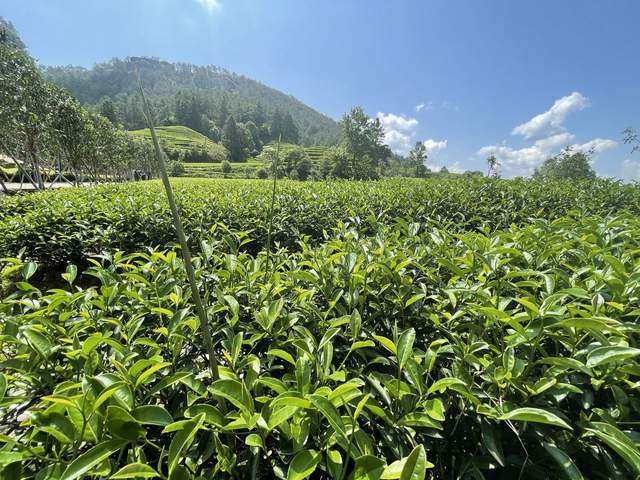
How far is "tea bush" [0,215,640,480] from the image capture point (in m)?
0.70

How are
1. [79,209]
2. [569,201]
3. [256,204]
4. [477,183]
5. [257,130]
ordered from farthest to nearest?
[257,130]
[477,183]
[569,201]
[256,204]
[79,209]

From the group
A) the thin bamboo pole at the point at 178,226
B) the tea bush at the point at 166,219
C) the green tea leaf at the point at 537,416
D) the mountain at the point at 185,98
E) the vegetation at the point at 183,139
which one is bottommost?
the tea bush at the point at 166,219

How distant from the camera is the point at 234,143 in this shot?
8038 centimetres

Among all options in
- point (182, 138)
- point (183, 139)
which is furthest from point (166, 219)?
point (182, 138)

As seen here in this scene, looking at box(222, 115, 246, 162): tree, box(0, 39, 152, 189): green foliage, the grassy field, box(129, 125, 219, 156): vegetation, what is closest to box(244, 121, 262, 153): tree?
box(222, 115, 246, 162): tree

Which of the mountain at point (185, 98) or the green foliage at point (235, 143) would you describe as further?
the green foliage at point (235, 143)

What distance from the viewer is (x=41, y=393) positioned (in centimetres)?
98

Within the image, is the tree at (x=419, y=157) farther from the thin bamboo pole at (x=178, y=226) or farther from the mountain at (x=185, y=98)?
Result: the thin bamboo pole at (x=178, y=226)

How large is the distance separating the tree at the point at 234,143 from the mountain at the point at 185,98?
7.33 metres

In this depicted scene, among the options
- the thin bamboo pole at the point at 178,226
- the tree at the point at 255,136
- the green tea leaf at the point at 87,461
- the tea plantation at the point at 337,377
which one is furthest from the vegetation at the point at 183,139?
the green tea leaf at the point at 87,461

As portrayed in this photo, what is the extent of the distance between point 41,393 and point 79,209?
4.41 metres

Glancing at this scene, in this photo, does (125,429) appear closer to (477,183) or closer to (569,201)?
(569,201)

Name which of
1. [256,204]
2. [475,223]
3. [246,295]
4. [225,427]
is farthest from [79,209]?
[475,223]

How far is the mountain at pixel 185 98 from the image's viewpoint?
8.43 meters
